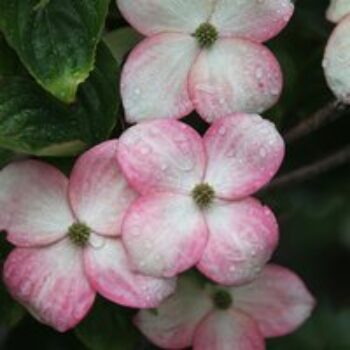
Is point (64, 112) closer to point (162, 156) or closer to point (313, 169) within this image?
point (162, 156)

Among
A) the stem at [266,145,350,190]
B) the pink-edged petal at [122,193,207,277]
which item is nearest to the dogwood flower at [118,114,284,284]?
the pink-edged petal at [122,193,207,277]

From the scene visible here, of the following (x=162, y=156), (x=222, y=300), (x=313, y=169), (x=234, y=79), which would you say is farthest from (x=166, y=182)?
(x=313, y=169)

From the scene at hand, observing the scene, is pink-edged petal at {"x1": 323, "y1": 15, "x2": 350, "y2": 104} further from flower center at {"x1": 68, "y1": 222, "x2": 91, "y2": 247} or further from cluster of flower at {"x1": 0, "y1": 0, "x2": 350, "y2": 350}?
flower center at {"x1": 68, "y1": 222, "x2": 91, "y2": 247}

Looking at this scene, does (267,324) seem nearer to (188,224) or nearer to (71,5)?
(188,224)

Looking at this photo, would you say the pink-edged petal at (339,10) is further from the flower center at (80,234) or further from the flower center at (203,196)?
the flower center at (80,234)

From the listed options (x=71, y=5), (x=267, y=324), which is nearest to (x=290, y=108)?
(x=267, y=324)

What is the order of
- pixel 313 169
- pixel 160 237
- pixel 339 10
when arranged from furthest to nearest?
pixel 313 169 < pixel 339 10 < pixel 160 237
